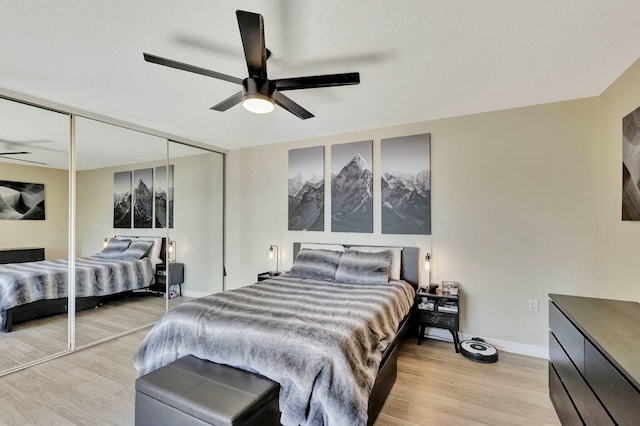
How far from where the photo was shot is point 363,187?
12.7ft

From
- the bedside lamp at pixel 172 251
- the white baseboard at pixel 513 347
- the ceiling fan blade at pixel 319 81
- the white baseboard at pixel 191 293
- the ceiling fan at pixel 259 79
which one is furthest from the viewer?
the white baseboard at pixel 191 293

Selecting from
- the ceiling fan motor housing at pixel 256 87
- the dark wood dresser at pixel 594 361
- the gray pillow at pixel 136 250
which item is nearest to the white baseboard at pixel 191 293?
the gray pillow at pixel 136 250

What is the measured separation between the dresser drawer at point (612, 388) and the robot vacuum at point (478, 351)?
4.74ft

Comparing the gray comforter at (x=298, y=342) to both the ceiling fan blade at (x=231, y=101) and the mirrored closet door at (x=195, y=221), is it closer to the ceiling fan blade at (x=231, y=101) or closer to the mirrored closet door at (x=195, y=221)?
the ceiling fan blade at (x=231, y=101)

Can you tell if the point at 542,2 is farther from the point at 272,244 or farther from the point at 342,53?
the point at 272,244

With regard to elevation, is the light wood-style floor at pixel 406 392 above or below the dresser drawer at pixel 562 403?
below

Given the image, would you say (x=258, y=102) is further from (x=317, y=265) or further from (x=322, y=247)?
(x=322, y=247)

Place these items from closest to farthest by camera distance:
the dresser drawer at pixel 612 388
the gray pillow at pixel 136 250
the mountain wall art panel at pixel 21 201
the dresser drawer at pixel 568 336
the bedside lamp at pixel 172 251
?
1. the dresser drawer at pixel 612 388
2. the dresser drawer at pixel 568 336
3. the mountain wall art panel at pixel 21 201
4. the gray pillow at pixel 136 250
5. the bedside lamp at pixel 172 251

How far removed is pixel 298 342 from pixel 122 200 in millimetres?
3140

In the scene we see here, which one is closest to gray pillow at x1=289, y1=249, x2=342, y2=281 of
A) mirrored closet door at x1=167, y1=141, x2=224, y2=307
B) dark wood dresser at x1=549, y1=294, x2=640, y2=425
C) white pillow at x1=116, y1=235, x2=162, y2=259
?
mirrored closet door at x1=167, y1=141, x2=224, y2=307

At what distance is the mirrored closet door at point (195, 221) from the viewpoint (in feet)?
13.9

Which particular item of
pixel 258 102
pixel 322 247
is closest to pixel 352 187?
pixel 322 247

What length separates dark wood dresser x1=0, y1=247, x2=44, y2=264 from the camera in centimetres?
271

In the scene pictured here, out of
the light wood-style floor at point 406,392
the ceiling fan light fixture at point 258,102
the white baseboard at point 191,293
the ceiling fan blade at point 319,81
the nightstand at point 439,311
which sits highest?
the ceiling fan blade at point 319,81
